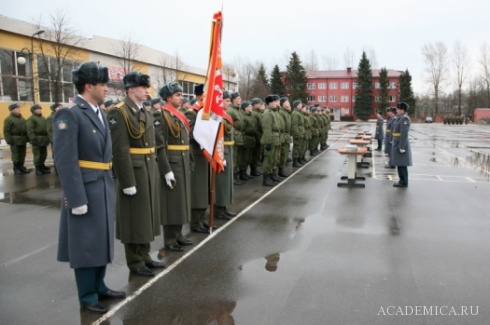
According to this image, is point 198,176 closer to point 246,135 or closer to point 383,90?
point 246,135

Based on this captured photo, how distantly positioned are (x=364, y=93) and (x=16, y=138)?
226 feet

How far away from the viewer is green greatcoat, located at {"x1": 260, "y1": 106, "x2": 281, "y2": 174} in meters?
9.81

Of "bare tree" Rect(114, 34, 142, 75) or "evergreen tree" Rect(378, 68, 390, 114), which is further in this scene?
"evergreen tree" Rect(378, 68, 390, 114)

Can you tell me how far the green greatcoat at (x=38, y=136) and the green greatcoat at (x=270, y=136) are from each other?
22.6 feet

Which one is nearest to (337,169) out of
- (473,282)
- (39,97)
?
(473,282)

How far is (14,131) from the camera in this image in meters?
12.4

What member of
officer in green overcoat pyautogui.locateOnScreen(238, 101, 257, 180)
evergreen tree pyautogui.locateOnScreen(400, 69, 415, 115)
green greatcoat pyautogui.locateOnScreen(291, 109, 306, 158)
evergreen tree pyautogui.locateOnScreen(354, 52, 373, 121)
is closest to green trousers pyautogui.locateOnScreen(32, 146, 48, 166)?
officer in green overcoat pyautogui.locateOnScreen(238, 101, 257, 180)

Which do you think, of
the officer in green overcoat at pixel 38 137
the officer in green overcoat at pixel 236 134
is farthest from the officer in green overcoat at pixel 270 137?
the officer in green overcoat at pixel 38 137

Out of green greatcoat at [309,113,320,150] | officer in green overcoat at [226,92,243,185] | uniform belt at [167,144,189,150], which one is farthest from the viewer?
green greatcoat at [309,113,320,150]

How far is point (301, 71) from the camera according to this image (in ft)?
244

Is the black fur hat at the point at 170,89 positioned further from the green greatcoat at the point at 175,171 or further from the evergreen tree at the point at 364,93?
the evergreen tree at the point at 364,93

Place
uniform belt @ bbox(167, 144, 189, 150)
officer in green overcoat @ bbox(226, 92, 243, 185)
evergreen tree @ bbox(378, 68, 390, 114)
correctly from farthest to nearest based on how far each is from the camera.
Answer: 1. evergreen tree @ bbox(378, 68, 390, 114)
2. officer in green overcoat @ bbox(226, 92, 243, 185)
3. uniform belt @ bbox(167, 144, 189, 150)

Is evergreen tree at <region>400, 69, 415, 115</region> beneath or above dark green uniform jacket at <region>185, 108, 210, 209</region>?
above

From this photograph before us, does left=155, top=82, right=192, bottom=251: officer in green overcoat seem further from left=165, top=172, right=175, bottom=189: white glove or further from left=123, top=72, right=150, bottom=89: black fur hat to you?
left=123, top=72, right=150, bottom=89: black fur hat
